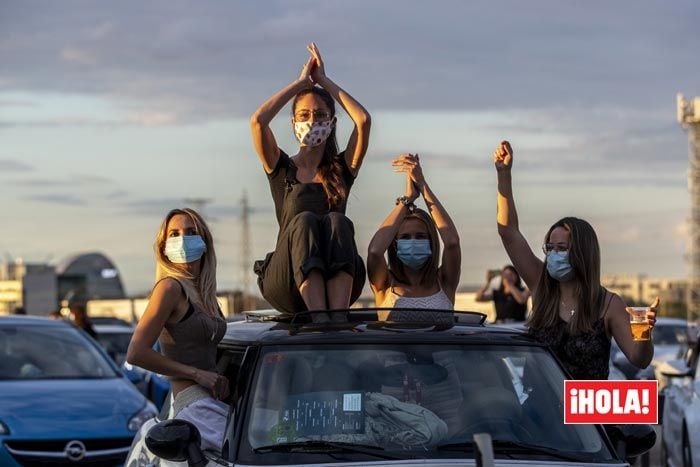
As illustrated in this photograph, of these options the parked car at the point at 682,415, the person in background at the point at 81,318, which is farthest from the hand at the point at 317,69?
the person in background at the point at 81,318

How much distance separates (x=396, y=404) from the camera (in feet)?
21.0

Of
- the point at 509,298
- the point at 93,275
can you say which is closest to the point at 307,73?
the point at 509,298

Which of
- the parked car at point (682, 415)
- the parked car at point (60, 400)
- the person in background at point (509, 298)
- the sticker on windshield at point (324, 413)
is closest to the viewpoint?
the sticker on windshield at point (324, 413)

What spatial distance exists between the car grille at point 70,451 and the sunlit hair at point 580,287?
4.76 m

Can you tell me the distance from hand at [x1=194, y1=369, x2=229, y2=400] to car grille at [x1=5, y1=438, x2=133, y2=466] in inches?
180

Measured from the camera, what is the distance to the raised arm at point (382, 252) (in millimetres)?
8500

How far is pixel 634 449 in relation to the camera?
6.61 meters

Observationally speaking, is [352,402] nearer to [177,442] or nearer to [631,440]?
[177,442]

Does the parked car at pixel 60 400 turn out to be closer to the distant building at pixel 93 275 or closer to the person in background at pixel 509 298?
the person in background at pixel 509 298

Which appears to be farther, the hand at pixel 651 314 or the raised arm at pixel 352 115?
the raised arm at pixel 352 115

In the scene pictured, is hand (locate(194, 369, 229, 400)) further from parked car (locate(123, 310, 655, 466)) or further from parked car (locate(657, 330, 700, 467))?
parked car (locate(657, 330, 700, 467))

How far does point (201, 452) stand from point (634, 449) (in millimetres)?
1768

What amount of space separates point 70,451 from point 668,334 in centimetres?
1711

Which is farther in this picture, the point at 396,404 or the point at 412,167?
the point at 412,167
